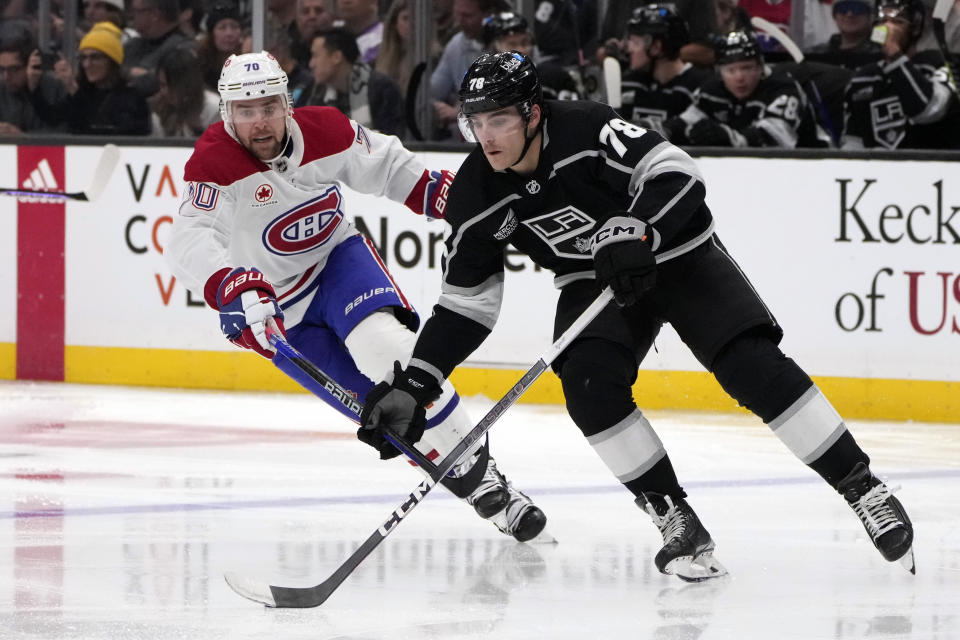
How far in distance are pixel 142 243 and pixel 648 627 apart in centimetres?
400

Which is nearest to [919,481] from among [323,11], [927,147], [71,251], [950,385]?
[950,385]

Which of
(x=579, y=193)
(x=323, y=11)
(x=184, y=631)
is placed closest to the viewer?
(x=184, y=631)

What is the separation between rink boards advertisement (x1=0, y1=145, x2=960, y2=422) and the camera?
5.07m

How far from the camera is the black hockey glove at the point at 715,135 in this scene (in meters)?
5.33

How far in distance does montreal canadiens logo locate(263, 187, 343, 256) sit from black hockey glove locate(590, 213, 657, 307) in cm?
99

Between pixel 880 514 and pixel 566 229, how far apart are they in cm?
74

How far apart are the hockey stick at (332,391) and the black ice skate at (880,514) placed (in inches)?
30.2

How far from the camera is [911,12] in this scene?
5168 mm

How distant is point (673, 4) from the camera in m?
5.57

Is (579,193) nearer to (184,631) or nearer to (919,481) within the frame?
(184,631)

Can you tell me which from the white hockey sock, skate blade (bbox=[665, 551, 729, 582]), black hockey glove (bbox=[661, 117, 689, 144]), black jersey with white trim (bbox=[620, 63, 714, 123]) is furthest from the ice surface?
black jersey with white trim (bbox=[620, 63, 714, 123])

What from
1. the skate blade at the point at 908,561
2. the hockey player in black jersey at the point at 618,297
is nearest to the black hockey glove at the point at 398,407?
the hockey player in black jersey at the point at 618,297

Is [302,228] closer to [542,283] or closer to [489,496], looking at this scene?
[489,496]

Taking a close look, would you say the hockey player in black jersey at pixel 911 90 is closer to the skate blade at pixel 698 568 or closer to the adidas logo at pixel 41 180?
the skate blade at pixel 698 568
